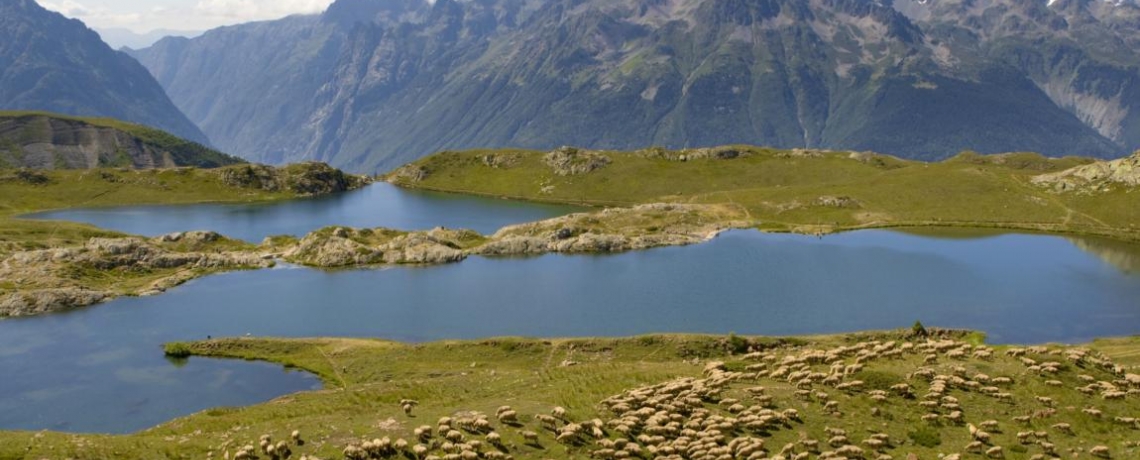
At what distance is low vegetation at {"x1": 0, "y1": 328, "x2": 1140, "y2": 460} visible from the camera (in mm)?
47000

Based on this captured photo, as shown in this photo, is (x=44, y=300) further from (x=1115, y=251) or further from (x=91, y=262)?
(x=1115, y=251)

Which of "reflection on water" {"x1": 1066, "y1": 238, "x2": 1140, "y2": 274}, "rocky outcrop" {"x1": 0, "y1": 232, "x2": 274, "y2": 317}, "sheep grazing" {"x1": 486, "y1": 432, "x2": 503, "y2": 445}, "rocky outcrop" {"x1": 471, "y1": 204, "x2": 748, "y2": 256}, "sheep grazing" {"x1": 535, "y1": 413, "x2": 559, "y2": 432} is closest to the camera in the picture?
"sheep grazing" {"x1": 486, "y1": 432, "x2": 503, "y2": 445}

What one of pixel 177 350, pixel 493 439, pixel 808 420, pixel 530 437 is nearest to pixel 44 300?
pixel 177 350

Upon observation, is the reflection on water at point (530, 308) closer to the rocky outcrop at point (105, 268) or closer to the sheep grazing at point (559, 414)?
the rocky outcrop at point (105, 268)

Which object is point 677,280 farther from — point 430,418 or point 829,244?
point 430,418

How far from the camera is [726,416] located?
50.8 m

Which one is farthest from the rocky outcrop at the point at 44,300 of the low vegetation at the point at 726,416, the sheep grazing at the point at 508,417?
the sheep grazing at the point at 508,417

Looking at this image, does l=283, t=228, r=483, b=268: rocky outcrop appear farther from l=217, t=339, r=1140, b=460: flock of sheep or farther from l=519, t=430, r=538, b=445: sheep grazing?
l=519, t=430, r=538, b=445: sheep grazing

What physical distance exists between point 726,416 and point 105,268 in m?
136

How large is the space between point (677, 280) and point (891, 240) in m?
69.2

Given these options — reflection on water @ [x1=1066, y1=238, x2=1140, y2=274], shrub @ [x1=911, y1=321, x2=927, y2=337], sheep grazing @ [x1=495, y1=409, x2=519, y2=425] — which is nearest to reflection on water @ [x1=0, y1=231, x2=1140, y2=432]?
reflection on water @ [x1=1066, y1=238, x2=1140, y2=274]

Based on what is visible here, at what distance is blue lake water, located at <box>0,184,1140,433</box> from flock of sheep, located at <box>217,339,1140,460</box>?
43.1 m

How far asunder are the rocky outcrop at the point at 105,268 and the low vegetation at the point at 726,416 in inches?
2966

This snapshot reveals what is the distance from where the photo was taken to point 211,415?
221 feet
